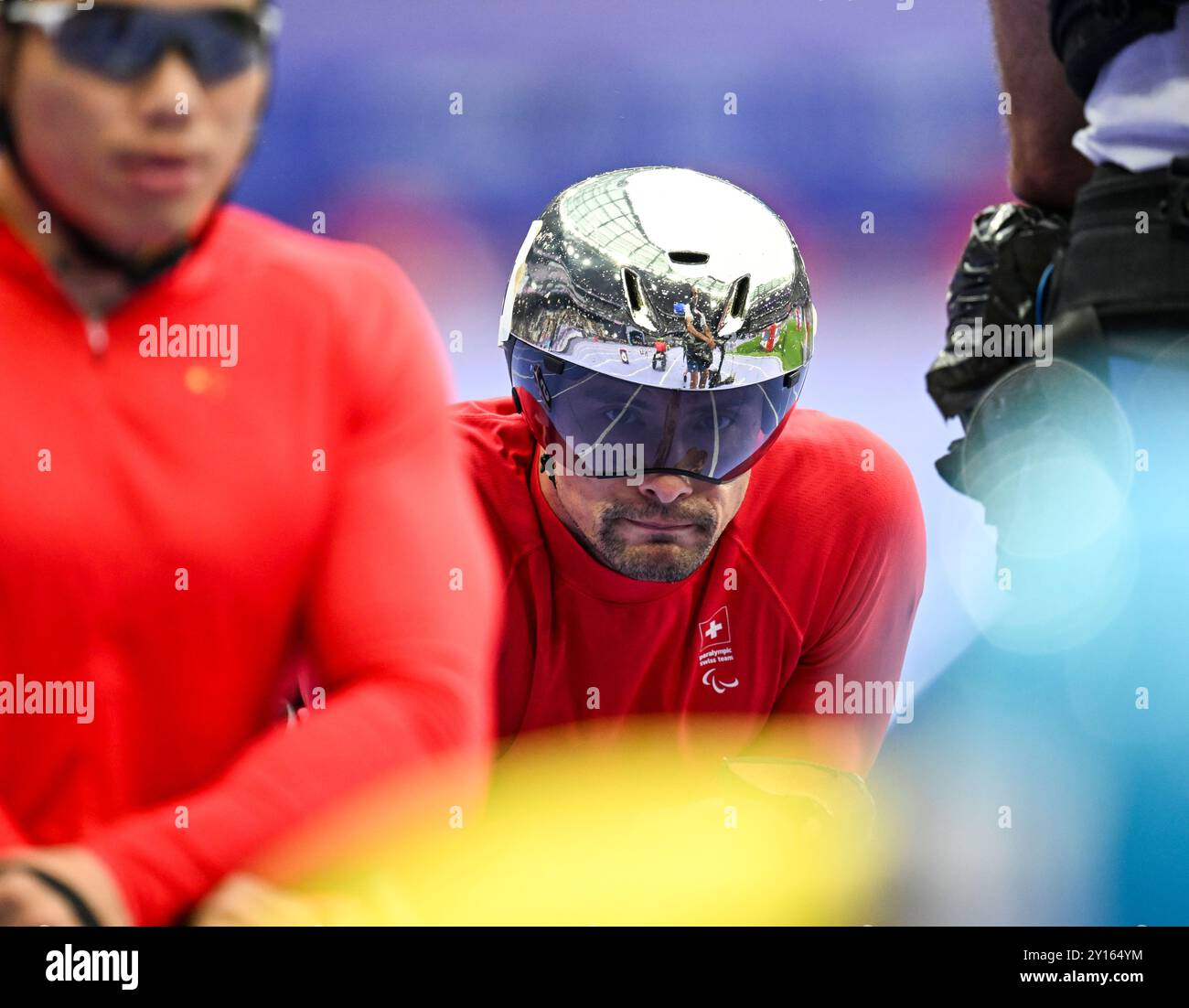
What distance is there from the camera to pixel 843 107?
2.03 metres

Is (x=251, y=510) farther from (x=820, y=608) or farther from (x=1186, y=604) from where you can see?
(x=1186, y=604)

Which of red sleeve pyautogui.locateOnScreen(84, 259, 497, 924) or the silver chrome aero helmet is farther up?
the silver chrome aero helmet

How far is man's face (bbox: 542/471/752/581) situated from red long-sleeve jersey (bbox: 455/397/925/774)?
1.3 inches

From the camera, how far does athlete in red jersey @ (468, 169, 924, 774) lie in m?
1.90

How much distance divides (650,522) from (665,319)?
0.85ft

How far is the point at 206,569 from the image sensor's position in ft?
5.49

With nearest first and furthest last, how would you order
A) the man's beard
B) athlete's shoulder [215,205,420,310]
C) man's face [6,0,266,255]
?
man's face [6,0,266,255] → athlete's shoulder [215,205,420,310] → the man's beard

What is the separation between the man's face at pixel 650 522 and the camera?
197 centimetres

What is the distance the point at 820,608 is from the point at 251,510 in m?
0.81

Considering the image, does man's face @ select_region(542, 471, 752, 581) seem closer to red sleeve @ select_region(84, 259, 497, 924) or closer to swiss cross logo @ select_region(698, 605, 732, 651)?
swiss cross logo @ select_region(698, 605, 732, 651)

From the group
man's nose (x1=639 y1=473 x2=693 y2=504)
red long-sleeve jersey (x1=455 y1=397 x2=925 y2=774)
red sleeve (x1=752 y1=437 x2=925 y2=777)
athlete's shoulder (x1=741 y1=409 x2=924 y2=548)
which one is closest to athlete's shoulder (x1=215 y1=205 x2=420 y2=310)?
red long-sleeve jersey (x1=455 y1=397 x2=925 y2=774)

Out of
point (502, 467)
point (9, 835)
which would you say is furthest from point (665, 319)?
point (9, 835)

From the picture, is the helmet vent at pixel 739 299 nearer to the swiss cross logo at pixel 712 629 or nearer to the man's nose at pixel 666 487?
the man's nose at pixel 666 487

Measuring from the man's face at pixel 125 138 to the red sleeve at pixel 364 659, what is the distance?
22 cm
